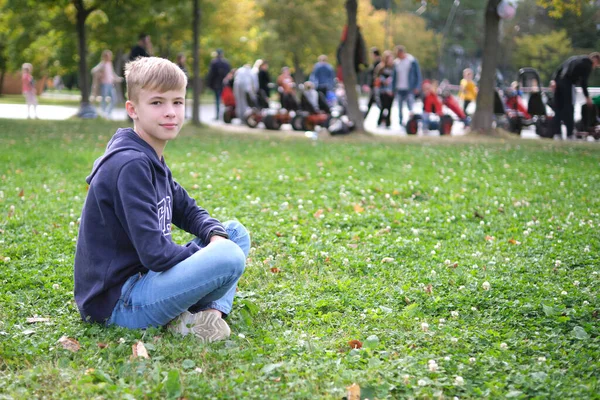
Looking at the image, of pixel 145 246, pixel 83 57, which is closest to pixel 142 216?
pixel 145 246

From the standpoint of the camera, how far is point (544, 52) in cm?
5541

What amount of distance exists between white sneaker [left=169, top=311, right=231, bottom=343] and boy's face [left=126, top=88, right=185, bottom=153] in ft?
3.58

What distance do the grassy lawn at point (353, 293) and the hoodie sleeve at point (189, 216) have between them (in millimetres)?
634

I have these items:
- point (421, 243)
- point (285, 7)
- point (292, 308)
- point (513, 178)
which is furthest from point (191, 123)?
point (285, 7)

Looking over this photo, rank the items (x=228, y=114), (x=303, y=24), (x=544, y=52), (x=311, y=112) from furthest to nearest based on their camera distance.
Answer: (x=544, y=52) → (x=303, y=24) → (x=228, y=114) → (x=311, y=112)

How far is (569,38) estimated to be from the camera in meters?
46.0

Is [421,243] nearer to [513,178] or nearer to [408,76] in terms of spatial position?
[513,178]

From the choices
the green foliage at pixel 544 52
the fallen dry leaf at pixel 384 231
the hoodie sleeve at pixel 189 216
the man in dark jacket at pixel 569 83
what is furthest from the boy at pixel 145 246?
the green foliage at pixel 544 52

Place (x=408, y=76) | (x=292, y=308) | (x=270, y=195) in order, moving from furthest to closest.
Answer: (x=408, y=76), (x=270, y=195), (x=292, y=308)

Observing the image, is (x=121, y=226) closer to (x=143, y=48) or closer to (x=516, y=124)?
(x=143, y=48)

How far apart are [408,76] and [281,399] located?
1729cm

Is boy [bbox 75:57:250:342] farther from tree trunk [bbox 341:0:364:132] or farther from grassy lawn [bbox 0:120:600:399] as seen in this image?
tree trunk [bbox 341:0:364:132]

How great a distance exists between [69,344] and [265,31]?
47.8 m

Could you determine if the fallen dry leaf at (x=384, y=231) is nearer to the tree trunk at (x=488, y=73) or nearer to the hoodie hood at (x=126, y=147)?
the hoodie hood at (x=126, y=147)
